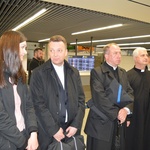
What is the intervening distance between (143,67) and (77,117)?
1432 millimetres

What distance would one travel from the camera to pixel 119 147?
79.5 inches

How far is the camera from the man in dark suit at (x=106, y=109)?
1959mm

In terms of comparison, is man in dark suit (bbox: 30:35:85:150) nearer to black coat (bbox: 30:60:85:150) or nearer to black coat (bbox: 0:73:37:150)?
→ black coat (bbox: 30:60:85:150)

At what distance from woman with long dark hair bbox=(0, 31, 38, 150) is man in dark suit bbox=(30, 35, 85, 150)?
0.76 feet

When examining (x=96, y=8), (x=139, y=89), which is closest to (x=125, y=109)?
(x=139, y=89)

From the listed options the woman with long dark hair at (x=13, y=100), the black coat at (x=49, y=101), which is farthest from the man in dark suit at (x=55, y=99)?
the woman with long dark hair at (x=13, y=100)

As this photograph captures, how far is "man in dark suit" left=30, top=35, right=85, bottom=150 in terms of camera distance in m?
1.64

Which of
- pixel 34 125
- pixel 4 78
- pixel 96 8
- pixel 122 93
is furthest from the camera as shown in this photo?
pixel 96 8

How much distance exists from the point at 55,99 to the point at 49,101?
59 millimetres

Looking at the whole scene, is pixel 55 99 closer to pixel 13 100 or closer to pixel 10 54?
pixel 13 100

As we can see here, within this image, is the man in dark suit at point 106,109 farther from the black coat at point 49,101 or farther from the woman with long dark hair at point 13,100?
the woman with long dark hair at point 13,100

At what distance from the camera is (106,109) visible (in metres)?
1.93

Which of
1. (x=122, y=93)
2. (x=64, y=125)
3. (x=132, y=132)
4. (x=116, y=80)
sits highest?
(x=116, y=80)

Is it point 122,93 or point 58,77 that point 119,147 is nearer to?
point 122,93
